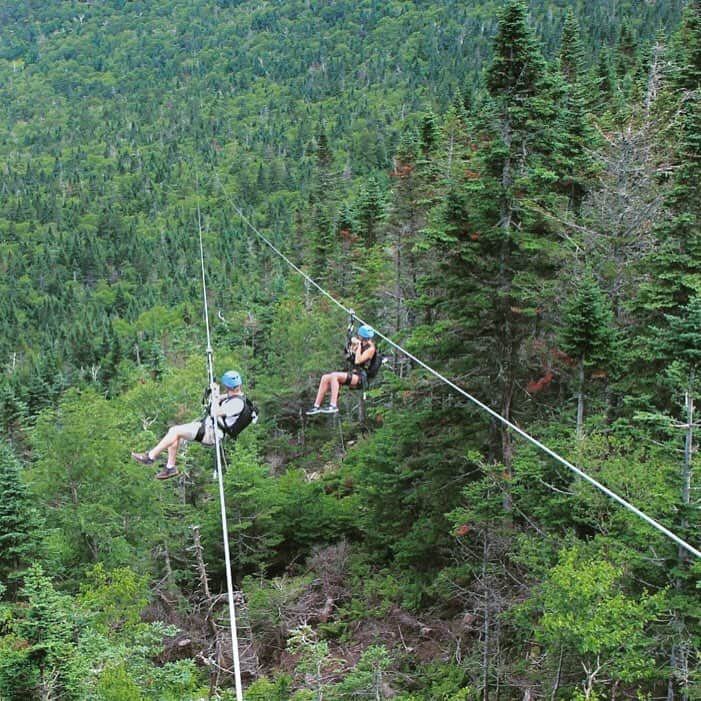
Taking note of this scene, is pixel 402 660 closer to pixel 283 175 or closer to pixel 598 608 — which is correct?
pixel 598 608

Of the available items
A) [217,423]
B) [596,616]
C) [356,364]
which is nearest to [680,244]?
[356,364]

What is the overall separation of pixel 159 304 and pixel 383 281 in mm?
81549

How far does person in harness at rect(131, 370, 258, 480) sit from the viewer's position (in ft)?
30.1

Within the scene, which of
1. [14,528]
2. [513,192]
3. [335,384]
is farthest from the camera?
[14,528]

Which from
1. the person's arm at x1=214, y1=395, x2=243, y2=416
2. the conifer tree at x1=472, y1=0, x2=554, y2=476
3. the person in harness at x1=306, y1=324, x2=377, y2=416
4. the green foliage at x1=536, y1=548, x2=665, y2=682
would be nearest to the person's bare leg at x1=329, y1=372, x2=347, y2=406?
the person in harness at x1=306, y1=324, x2=377, y2=416

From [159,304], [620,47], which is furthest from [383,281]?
[159,304]

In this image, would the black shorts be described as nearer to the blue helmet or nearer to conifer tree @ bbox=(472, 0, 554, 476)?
the blue helmet

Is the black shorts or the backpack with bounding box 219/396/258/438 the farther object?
the black shorts

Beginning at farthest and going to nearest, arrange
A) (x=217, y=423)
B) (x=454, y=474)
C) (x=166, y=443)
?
(x=454, y=474), (x=217, y=423), (x=166, y=443)

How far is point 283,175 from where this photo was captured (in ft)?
435

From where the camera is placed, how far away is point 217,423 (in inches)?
371

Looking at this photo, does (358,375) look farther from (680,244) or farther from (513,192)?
(680,244)

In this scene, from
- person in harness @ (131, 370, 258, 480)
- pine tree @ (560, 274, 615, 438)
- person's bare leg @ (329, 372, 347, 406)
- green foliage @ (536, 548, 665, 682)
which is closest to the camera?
person in harness @ (131, 370, 258, 480)

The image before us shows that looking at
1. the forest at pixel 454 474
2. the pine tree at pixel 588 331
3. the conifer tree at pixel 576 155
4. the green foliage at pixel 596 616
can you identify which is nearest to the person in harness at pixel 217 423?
the forest at pixel 454 474
